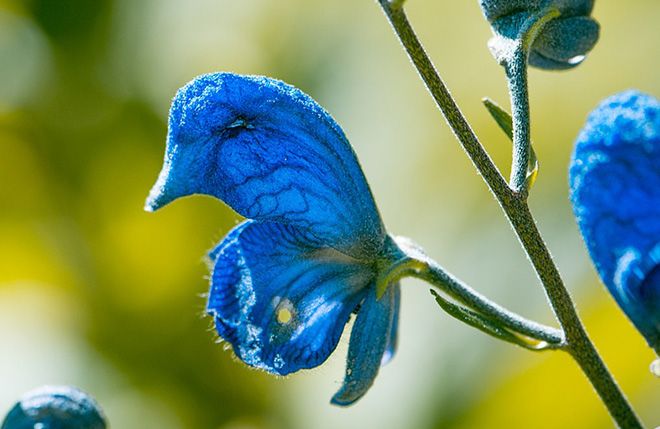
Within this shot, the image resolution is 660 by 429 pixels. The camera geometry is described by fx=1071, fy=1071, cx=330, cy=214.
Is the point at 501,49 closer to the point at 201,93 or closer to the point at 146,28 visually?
the point at 201,93

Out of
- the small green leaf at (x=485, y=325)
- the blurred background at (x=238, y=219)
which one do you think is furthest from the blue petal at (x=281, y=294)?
the blurred background at (x=238, y=219)

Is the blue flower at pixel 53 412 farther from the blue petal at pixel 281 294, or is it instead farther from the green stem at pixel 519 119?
the green stem at pixel 519 119

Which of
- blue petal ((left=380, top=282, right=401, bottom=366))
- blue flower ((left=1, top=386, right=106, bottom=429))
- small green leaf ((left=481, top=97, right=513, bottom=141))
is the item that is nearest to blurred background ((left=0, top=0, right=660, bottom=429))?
blue petal ((left=380, top=282, right=401, bottom=366))

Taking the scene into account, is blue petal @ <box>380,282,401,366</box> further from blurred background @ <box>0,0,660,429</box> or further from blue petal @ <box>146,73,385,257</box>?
blurred background @ <box>0,0,660,429</box>

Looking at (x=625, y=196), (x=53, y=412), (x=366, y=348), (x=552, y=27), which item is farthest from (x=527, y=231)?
(x=53, y=412)

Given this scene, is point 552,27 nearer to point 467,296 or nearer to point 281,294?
point 467,296

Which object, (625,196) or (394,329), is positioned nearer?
(625,196)
